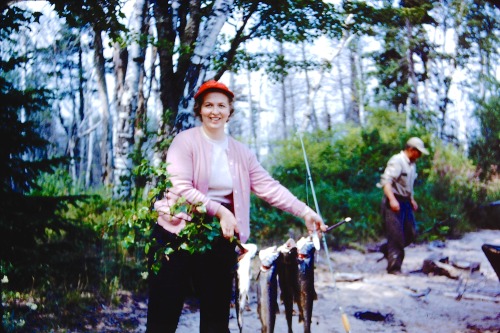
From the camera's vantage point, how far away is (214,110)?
8.16ft

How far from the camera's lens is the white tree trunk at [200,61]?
5629 millimetres

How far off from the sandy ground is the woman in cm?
113

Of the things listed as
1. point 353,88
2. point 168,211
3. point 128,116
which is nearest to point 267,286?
point 168,211

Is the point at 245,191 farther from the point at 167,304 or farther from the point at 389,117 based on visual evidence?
the point at 389,117

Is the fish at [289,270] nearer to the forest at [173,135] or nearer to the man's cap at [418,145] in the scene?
the forest at [173,135]

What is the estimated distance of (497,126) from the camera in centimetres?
1544

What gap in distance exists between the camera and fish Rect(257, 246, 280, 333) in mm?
2258

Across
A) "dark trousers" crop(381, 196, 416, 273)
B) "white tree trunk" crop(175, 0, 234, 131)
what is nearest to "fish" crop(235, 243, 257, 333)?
"white tree trunk" crop(175, 0, 234, 131)

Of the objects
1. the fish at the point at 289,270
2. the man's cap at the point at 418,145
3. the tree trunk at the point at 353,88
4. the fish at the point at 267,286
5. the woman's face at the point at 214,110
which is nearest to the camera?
the fish at the point at 267,286

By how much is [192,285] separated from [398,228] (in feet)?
18.1

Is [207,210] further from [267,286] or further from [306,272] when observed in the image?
[306,272]

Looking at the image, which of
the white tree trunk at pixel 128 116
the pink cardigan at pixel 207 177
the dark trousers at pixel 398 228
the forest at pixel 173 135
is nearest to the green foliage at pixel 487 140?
the forest at pixel 173 135

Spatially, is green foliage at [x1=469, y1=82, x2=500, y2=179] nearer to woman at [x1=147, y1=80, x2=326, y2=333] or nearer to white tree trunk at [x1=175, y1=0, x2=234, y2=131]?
white tree trunk at [x1=175, y1=0, x2=234, y2=131]

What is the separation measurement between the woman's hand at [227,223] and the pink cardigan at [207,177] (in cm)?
4
